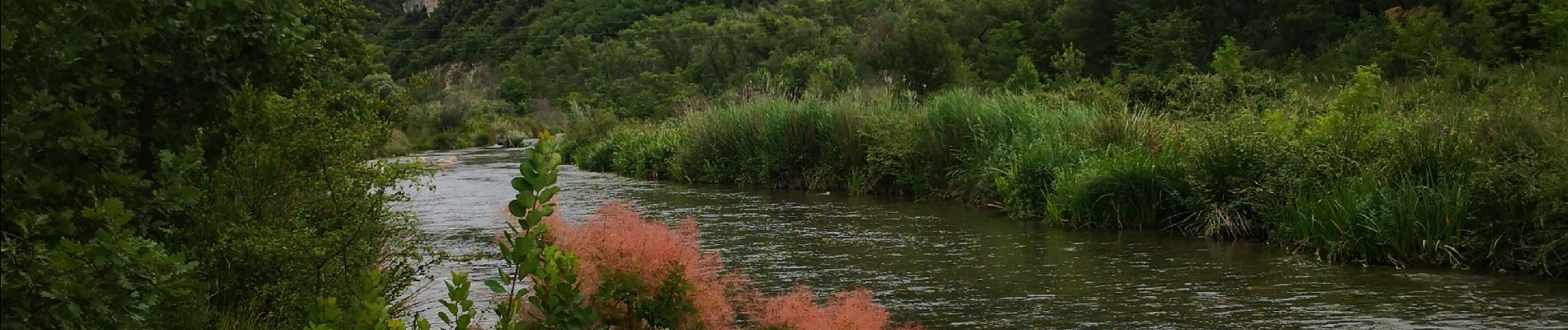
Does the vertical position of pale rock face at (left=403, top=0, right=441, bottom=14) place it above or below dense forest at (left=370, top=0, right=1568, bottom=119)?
above

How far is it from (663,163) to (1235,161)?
16.0m

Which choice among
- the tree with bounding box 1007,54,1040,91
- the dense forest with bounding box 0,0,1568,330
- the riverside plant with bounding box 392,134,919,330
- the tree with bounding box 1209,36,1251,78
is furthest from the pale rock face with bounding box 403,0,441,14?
the riverside plant with bounding box 392,134,919,330

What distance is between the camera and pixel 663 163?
89.9 ft

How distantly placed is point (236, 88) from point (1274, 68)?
133 ft

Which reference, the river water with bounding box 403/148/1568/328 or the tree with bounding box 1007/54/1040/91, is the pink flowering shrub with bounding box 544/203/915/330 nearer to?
the river water with bounding box 403/148/1568/328

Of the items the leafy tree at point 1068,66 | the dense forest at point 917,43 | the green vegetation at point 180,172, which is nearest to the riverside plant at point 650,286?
the green vegetation at point 180,172

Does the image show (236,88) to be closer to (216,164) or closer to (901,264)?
(216,164)

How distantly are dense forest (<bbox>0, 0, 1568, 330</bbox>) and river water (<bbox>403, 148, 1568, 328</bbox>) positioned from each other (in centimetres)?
53

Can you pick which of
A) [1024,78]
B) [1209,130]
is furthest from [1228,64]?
[1209,130]

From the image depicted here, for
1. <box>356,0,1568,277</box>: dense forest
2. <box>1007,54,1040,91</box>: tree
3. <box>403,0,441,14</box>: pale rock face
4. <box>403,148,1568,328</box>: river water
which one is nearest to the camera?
<box>403,148,1568,328</box>: river water

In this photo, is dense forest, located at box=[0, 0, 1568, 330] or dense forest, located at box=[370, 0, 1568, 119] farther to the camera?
dense forest, located at box=[370, 0, 1568, 119]

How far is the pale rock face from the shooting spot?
130m

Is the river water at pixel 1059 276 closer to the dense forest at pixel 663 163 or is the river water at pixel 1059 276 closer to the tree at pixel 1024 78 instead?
the dense forest at pixel 663 163

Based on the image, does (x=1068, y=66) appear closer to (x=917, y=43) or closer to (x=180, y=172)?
(x=917, y=43)
